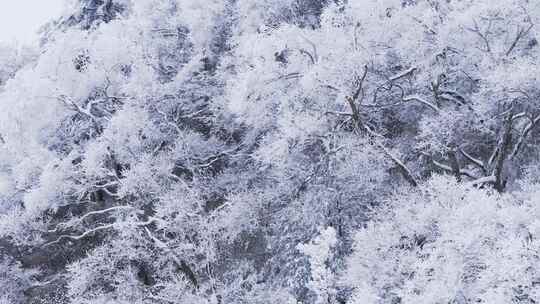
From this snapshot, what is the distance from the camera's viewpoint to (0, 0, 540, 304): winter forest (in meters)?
12.7

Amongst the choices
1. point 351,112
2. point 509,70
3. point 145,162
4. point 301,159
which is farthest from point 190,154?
point 509,70

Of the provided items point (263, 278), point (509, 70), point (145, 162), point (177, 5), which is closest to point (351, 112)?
point (509, 70)

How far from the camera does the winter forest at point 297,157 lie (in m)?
12.7

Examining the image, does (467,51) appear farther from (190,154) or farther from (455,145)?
(190,154)

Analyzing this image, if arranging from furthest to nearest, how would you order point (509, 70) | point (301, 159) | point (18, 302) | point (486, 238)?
point (18, 302), point (301, 159), point (509, 70), point (486, 238)

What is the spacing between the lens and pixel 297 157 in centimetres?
1919

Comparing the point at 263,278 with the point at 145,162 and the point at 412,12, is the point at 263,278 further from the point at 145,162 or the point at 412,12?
the point at 412,12

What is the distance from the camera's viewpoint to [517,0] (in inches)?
630

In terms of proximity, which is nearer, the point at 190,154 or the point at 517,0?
the point at 517,0

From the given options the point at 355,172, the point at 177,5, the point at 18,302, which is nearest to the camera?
the point at 355,172

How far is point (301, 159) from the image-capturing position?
19.3 meters

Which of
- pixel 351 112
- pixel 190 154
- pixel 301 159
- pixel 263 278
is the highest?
pixel 351 112

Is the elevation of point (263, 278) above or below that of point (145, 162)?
below

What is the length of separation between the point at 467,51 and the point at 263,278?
37.2 feet
